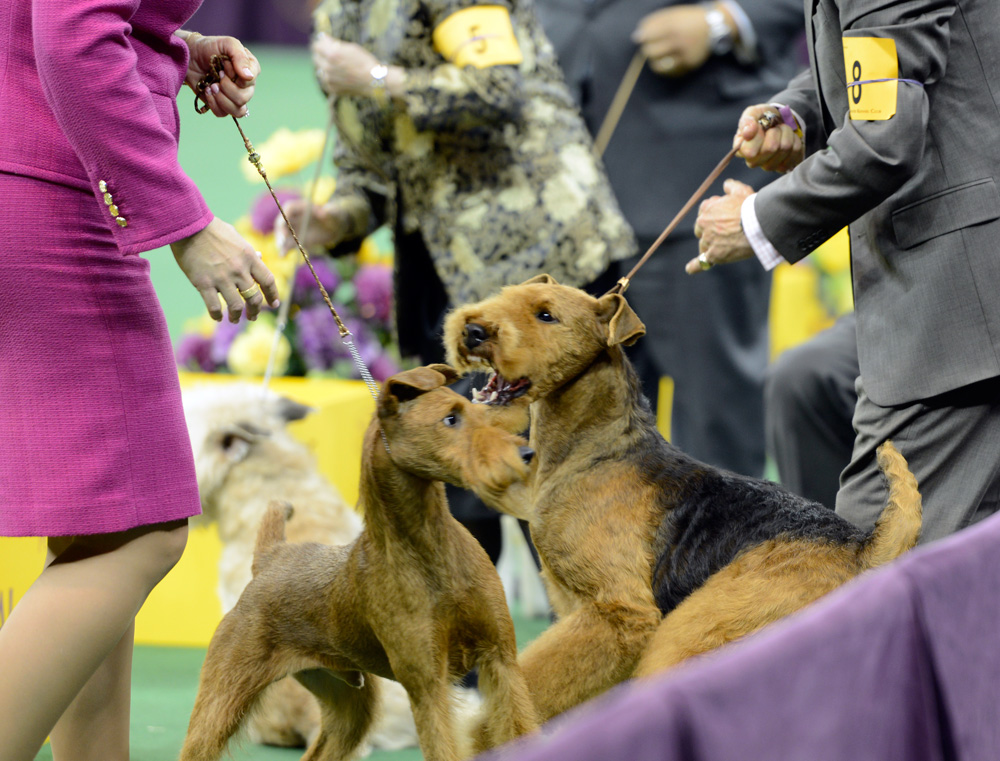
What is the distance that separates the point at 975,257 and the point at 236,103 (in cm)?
128

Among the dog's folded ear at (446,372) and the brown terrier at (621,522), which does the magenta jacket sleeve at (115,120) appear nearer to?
the dog's folded ear at (446,372)

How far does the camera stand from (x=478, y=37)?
2.40 metres

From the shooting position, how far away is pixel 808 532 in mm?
1616

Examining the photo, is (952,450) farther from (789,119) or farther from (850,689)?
(850,689)

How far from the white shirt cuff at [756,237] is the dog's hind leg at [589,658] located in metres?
0.67

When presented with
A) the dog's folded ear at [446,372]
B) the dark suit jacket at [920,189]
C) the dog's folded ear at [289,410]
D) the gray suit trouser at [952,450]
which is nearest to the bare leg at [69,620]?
the dog's folded ear at [446,372]

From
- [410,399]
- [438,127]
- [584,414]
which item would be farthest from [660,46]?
[410,399]

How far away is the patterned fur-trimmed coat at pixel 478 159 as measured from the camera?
242 cm

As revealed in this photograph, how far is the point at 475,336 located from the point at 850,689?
77 centimetres

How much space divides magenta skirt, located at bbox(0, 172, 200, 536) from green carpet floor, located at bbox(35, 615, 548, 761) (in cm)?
92

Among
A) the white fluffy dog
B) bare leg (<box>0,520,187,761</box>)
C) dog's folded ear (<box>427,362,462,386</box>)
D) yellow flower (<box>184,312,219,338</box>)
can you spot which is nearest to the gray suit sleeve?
dog's folded ear (<box>427,362,462,386</box>)

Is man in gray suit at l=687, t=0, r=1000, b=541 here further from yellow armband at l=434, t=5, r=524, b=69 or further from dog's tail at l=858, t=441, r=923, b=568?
yellow armband at l=434, t=5, r=524, b=69

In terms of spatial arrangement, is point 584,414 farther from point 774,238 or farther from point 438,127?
point 438,127

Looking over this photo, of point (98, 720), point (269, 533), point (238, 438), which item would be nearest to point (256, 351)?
point (238, 438)
